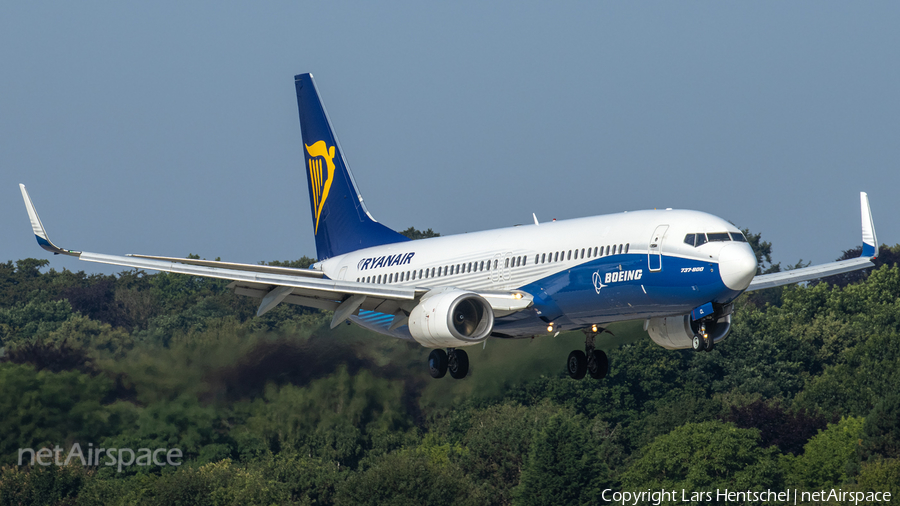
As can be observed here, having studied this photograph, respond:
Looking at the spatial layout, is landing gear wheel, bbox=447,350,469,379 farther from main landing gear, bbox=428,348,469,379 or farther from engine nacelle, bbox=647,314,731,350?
engine nacelle, bbox=647,314,731,350

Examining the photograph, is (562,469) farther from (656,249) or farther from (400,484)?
(656,249)

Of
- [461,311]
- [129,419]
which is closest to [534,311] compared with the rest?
[461,311]

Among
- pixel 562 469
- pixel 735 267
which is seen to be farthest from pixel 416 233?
pixel 735 267

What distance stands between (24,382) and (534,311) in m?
36.3

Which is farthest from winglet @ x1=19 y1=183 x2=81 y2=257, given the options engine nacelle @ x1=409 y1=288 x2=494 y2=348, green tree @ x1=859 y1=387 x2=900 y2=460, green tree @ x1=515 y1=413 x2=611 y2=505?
green tree @ x1=859 y1=387 x2=900 y2=460

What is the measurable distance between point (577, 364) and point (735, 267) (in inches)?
389

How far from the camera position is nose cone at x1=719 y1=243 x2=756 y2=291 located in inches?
1510

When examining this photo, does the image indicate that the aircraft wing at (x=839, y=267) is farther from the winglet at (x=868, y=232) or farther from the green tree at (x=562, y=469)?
the green tree at (x=562, y=469)

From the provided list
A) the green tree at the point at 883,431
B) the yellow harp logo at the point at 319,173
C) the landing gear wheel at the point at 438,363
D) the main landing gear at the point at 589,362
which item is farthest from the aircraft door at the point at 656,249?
the green tree at the point at 883,431

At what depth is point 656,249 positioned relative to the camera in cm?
3988

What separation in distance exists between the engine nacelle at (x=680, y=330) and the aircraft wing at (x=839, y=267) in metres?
1.98

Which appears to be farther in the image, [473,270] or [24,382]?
[24,382]

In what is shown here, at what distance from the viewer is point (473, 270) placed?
4541cm

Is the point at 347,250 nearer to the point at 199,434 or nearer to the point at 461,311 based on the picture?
the point at 461,311
